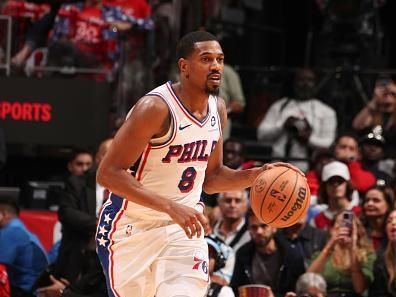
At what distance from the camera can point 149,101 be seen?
254 inches

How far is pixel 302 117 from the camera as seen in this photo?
11820 mm

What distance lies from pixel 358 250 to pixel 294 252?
20.9 inches

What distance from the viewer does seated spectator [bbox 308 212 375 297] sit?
360 inches

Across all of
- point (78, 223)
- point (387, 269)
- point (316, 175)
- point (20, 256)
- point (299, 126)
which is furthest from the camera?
point (299, 126)

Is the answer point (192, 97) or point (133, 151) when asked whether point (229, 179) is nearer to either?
point (192, 97)

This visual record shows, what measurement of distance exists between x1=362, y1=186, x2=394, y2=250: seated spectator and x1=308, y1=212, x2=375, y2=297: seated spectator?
32cm

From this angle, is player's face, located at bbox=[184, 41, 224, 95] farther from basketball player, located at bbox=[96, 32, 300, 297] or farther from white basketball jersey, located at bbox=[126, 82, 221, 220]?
white basketball jersey, located at bbox=[126, 82, 221, 220]

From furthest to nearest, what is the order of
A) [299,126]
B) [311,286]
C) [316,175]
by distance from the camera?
[299,126], [316,175], [311,286]

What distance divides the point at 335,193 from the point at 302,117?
1.86 metres

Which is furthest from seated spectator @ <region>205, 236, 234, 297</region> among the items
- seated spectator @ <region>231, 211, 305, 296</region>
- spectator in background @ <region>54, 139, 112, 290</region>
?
spectator in background @ <region>54, 139, 112, 290</region>

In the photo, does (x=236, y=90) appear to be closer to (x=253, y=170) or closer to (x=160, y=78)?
(x=160, y=78)

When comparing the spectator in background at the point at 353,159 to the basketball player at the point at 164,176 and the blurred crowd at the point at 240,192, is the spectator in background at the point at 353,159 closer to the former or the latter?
the blurred crowd at the point at 240,192

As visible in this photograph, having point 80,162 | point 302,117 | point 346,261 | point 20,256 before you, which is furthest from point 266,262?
point 302,117

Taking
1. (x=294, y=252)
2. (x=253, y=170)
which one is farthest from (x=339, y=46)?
(x=253, y=170)
